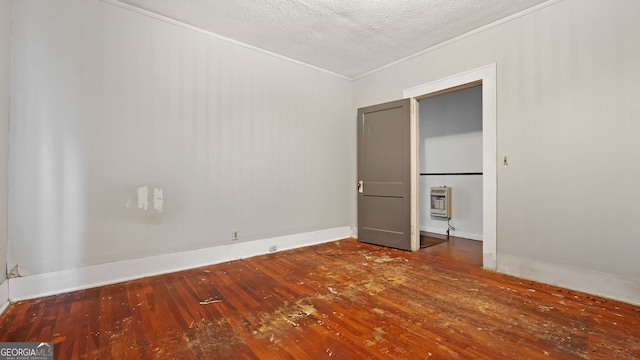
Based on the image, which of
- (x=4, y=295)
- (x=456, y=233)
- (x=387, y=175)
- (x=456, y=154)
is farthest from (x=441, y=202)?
(x=4, y=295)

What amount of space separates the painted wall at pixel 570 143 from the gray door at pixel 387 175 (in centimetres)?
109

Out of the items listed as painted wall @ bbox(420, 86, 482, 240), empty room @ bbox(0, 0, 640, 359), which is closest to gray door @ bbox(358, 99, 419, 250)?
empty room @ bbox(0, 0, 640, 359)

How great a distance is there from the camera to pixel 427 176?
525 cm

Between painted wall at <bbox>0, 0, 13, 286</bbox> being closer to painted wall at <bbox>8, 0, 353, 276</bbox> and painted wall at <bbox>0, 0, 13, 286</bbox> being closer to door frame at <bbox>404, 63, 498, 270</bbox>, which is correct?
painted wall at <bbox>8, 0, 353, 276</bbox>

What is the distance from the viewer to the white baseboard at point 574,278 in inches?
85.3

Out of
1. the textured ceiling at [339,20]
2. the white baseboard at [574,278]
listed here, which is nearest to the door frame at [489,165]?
the white baseboard at [574,278]

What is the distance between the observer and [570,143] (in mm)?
2457

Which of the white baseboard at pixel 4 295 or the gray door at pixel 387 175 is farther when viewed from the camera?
the gray door at pixel 387 175

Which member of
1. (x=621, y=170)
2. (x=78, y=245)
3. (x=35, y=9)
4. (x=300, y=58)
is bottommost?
(x=78, y=245)

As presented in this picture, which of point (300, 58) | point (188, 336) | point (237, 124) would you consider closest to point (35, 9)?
point (237, 124)

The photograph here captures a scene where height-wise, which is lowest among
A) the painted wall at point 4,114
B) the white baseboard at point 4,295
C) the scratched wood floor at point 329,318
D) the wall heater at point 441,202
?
the scratched wood floor at point 329,318

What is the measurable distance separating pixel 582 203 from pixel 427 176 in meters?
2.89

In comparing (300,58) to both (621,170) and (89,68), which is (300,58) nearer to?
(89,68)

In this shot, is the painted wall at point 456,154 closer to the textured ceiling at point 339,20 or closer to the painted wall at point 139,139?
the textured ceiling at point 339,20
